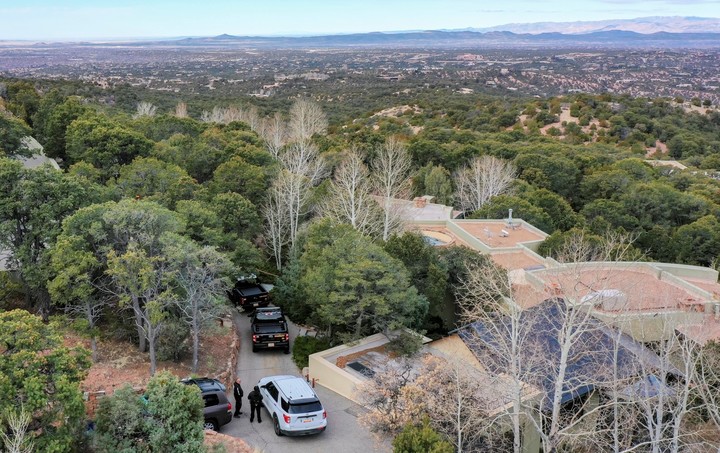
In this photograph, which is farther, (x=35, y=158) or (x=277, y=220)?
(x=35, y=158)

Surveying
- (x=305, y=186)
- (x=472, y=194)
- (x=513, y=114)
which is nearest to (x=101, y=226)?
(x=305, y=186)

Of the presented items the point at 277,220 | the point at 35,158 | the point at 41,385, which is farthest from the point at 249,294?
the point at 35,158

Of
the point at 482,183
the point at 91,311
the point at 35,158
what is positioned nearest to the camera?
the point at 91,311

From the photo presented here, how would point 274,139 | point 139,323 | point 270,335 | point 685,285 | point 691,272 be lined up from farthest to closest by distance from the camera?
point 274,139, point 691,272, point 685,285, point 270,335, point 139,323

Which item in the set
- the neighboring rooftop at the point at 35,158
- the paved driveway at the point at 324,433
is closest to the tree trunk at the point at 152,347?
the paved driveway at the point at 324,433

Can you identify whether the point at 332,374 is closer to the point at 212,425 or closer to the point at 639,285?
the point at 212,425

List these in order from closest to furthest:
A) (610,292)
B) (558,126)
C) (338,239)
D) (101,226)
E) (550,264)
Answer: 1. (101,226)
2. (610,292)
3. (338,239)
4. (550,264)
5. (558,126)

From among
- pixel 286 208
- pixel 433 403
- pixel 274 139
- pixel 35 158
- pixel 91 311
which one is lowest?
pixel 433 403

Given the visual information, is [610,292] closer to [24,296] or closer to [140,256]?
[140,256]
